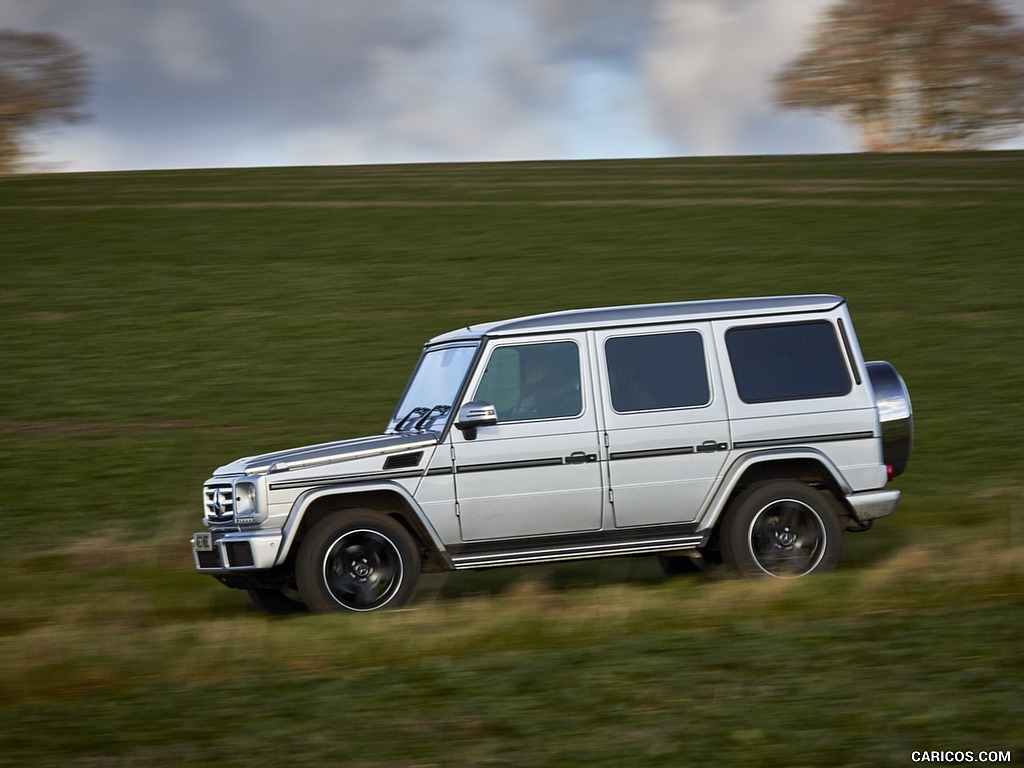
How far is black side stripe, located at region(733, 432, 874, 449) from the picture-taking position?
8.36 metres

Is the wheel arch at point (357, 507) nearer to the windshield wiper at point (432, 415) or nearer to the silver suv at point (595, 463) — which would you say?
the silver suv at point (595, 463)

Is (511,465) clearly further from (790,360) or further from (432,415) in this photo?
(790,360)

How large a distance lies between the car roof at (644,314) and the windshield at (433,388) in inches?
5.7

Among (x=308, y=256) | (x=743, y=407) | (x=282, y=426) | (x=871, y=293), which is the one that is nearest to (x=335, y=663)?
(x=743, y=407)

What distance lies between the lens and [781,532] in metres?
8.45

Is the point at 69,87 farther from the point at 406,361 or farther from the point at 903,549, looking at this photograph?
the point at 903,549

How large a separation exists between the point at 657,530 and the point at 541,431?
3.37 ft

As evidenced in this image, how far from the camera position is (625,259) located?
20625 millimetres

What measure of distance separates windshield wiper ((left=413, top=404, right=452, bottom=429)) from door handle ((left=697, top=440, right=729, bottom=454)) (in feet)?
5.51

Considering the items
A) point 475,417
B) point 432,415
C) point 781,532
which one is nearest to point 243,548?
point 432,415

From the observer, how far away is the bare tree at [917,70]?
37.8 metres

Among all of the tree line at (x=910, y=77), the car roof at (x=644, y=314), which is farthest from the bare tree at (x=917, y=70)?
the car roof at (x=644, y=314)

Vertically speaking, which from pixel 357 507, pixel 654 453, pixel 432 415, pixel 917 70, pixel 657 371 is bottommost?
pixel 357 507

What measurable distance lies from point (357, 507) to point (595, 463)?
1565 mm
